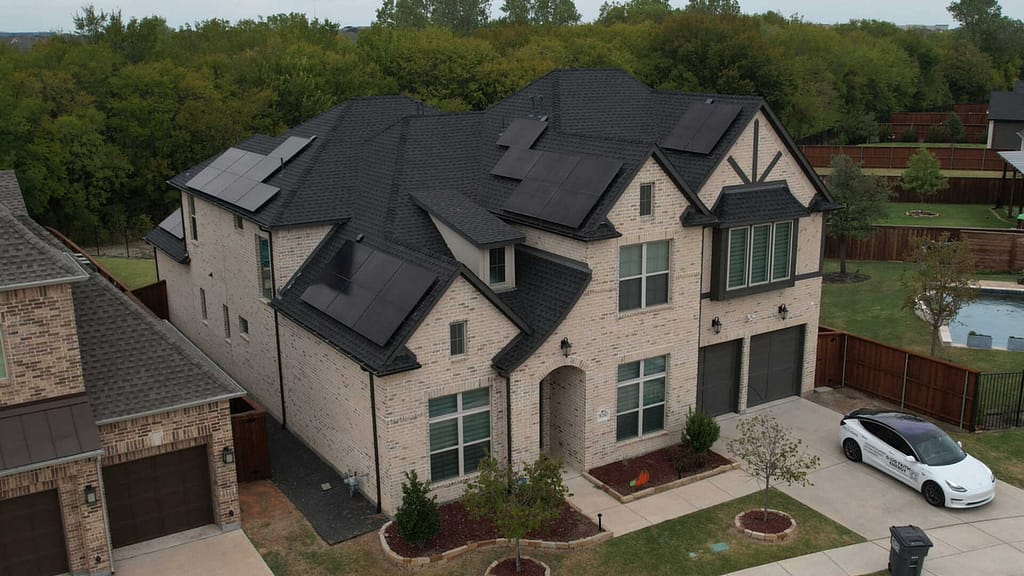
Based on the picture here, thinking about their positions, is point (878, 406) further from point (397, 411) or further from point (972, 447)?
point (397, 411)

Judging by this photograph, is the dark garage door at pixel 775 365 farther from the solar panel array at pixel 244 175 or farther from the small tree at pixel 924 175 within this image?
the small tree at pixel 924 175

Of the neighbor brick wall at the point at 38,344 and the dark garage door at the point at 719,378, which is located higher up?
the neighbor brick wall at the point at 38,344

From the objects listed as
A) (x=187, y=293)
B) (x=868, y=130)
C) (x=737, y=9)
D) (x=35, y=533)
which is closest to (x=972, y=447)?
(x=35, y=533)

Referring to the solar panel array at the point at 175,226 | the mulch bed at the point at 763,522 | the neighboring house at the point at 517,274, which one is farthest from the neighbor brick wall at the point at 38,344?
the solar panel array at the point at 175,226

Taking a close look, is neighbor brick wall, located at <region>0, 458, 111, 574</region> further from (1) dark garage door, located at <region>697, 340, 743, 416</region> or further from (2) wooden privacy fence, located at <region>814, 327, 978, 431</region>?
(2) wooden privacy fence, located at <region>814, 327, 978, 431</region>

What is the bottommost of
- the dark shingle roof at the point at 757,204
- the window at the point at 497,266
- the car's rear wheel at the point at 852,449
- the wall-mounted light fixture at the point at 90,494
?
the car's rear wheel at the point at 852,449
